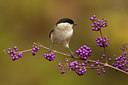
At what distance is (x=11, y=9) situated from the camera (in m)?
4.74

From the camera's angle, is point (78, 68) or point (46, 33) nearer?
point (78, 68)

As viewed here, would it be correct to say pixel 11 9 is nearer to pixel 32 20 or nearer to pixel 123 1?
pixel 32 20

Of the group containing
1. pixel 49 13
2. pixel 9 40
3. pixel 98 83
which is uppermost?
pixel 49 13

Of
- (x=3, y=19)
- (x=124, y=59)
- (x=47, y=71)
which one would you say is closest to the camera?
(x=124, y=59)

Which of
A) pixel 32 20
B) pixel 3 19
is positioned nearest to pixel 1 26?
pixel 3 19

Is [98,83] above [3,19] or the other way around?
the other way around

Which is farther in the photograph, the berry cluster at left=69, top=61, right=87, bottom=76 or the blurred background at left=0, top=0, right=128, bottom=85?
the blurred background at left=0, top=0, right=128, bottom=85

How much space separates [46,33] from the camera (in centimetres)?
Answer: 472

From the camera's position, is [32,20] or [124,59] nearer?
[124,59]

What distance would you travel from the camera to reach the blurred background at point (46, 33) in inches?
171

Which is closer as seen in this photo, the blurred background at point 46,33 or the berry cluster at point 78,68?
the berry cluster at point 78,68

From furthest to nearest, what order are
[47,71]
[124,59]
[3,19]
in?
1. [3,19]
2. [47,71]
3. [124,59]

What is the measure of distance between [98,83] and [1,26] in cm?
175

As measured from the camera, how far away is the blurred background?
434cm
